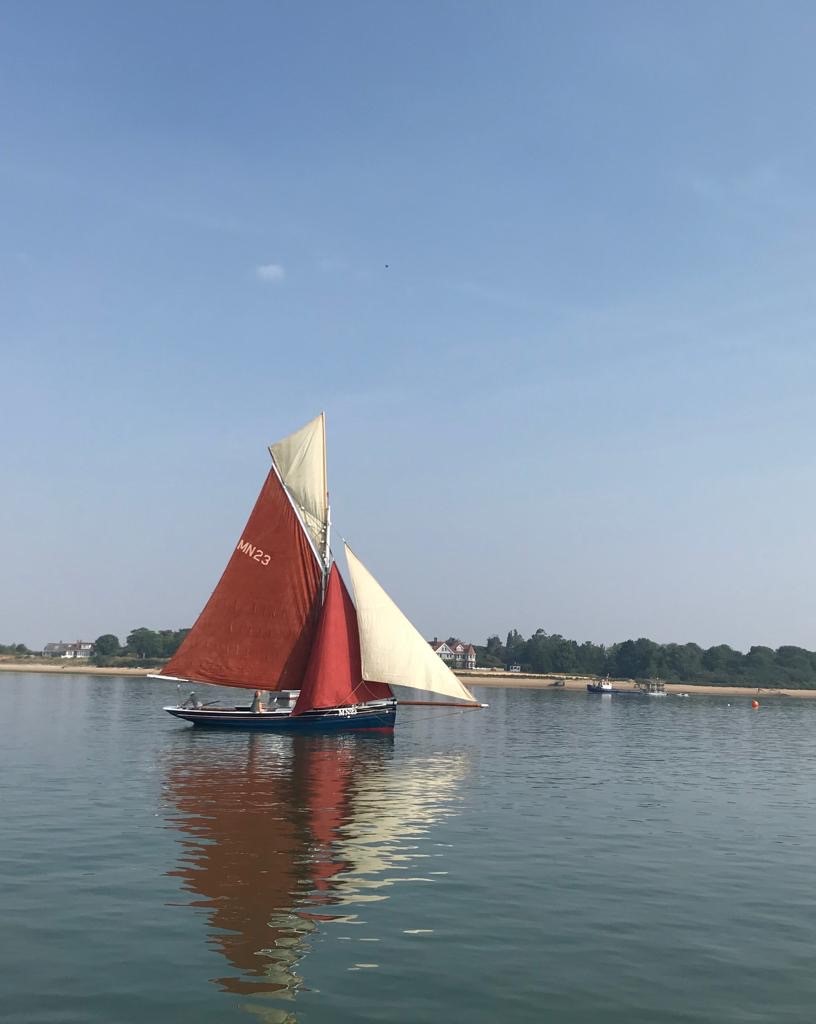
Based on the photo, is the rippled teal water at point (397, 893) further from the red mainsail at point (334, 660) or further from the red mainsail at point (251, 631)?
the red mainsail at point (251, 631)

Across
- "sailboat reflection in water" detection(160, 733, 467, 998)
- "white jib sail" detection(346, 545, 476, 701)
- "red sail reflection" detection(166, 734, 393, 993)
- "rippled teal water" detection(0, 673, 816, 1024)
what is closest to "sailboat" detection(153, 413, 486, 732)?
"white jib sail" detection(346, 545, 476, 701)

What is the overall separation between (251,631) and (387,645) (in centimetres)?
1024

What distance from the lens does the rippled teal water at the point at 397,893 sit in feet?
49.4

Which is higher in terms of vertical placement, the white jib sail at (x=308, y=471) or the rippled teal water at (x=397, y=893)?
the white jib sail at (x=308, y=471)

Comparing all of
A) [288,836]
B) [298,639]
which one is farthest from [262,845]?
[298,639]

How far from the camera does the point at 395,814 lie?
3328 centimetres

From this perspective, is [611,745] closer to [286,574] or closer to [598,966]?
[286,574]

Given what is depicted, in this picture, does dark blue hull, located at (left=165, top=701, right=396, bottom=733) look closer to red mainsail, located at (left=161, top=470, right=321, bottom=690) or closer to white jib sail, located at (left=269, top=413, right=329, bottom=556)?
red mainsail, located at (left=161, top=470, right=321, bottom=690)

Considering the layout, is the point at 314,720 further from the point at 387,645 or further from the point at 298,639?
the point at 387,645

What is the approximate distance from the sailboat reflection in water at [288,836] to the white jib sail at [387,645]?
735 cm

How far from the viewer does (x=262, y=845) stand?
2672 centimetres

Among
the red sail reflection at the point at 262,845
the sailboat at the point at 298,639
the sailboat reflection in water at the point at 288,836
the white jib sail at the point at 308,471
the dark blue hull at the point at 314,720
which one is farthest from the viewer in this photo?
the white jib sail at the point at 308,471

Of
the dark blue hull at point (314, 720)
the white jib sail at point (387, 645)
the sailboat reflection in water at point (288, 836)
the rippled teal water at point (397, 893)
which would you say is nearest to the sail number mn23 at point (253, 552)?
the white jib sail at point (387, 645)

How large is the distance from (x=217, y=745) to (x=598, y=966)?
1758 inches
